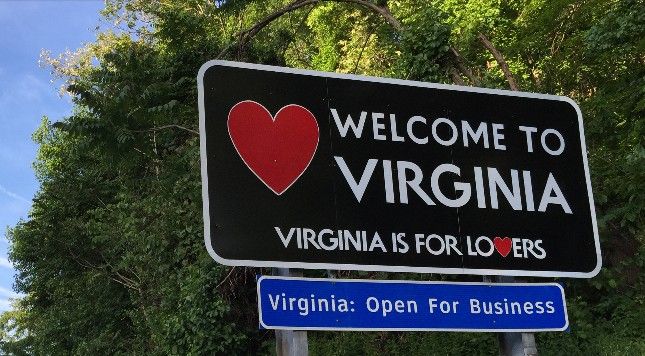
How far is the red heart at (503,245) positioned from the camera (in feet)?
13.5

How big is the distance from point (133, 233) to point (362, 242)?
14.6 m

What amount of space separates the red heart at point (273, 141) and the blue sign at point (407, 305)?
528 mm

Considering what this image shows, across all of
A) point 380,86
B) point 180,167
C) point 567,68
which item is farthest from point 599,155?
point 380,86

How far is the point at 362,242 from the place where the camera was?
3.84 meters

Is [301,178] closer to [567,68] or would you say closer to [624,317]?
[624,317]

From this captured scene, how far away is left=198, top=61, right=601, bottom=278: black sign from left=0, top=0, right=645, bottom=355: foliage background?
436 cm

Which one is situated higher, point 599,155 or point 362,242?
point 362,242

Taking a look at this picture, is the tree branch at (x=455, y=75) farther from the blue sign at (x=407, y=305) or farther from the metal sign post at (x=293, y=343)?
the metal sign post at (x=293, y=343)

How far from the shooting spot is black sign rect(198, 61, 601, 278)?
12.2 feet

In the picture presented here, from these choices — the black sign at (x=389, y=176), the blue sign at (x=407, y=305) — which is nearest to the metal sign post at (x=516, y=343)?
the blue sign at (x=407, y=305)

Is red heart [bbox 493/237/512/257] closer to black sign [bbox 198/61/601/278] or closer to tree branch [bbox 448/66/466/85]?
black sign [bbox 198/61/601/278]

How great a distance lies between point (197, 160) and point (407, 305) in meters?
10.4

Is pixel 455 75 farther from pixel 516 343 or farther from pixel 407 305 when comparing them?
pixel 407 305

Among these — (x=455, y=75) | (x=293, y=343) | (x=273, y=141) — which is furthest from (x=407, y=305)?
(x=455, y=75)
